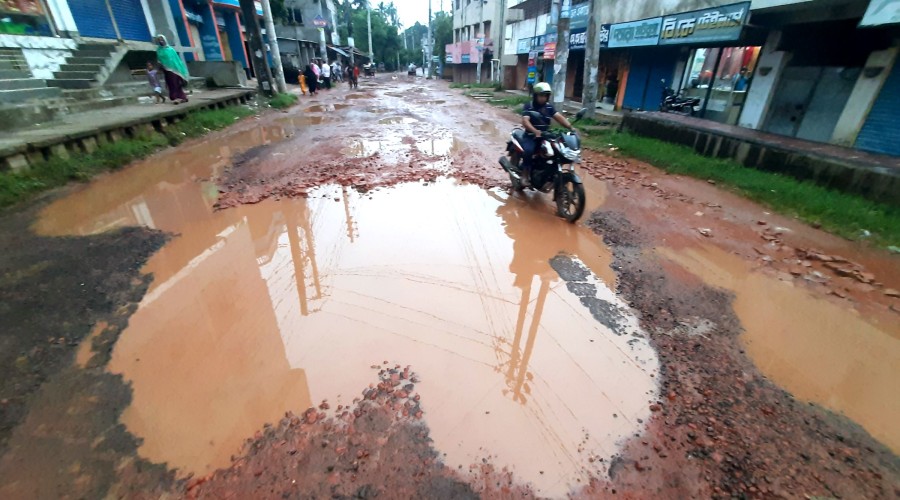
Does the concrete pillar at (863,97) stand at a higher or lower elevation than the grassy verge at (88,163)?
higher

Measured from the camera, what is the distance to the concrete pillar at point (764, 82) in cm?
1030

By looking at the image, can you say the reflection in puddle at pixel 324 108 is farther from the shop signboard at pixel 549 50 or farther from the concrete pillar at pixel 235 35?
the concrete pillar at pixel 235 35

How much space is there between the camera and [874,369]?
276cm

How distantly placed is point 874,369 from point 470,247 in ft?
11.4

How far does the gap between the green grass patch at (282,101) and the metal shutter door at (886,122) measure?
59.0 feet

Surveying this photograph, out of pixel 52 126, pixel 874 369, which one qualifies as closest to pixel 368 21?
pixel 52 126

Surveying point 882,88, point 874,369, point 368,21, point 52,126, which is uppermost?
point 368,21

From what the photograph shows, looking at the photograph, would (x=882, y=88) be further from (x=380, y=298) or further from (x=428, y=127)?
(x=380, y=298)

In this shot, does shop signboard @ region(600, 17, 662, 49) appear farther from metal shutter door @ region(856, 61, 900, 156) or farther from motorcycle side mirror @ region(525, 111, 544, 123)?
motorcycle side mirror @ region(525, 111, 544, 123)

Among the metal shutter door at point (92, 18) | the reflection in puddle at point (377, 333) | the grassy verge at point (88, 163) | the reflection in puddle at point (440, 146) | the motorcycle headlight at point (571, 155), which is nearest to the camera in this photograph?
the reflection in puddle at point (377, 333)

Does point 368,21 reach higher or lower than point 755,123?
higher

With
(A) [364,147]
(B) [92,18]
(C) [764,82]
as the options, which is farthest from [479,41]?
(A) [364,147]

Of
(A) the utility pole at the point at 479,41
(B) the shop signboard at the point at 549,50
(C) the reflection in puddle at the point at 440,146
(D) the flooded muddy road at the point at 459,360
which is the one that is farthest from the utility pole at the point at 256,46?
(A) the utility pole at the point at 479,41

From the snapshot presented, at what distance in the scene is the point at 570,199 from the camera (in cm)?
514
